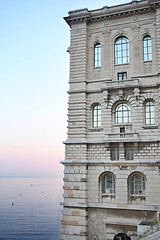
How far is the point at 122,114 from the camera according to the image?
26.8 m

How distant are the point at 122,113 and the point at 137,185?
22.5ft

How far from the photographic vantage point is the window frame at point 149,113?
84.3 feet

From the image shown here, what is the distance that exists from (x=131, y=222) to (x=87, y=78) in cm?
1438

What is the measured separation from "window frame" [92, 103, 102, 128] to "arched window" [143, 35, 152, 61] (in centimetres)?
661

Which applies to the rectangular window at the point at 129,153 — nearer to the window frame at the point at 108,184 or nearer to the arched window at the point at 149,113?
the window frame at the point at 108,184

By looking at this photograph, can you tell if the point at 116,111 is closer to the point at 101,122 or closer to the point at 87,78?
the point at 101,122

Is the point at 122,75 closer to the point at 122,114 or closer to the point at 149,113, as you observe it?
the point at 122,114

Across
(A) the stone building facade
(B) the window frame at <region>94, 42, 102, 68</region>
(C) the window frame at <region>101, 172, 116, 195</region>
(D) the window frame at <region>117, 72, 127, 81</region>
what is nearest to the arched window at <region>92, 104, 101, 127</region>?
(A) the stone building facade

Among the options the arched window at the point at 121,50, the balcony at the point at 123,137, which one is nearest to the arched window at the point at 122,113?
the balcony at the point at 123,137

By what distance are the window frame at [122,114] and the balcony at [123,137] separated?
58.1 inches

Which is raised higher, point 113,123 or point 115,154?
point 113,123

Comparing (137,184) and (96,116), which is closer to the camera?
(137,184)

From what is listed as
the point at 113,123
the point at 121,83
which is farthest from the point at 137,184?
the point at 121,83

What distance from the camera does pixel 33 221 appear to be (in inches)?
2157
